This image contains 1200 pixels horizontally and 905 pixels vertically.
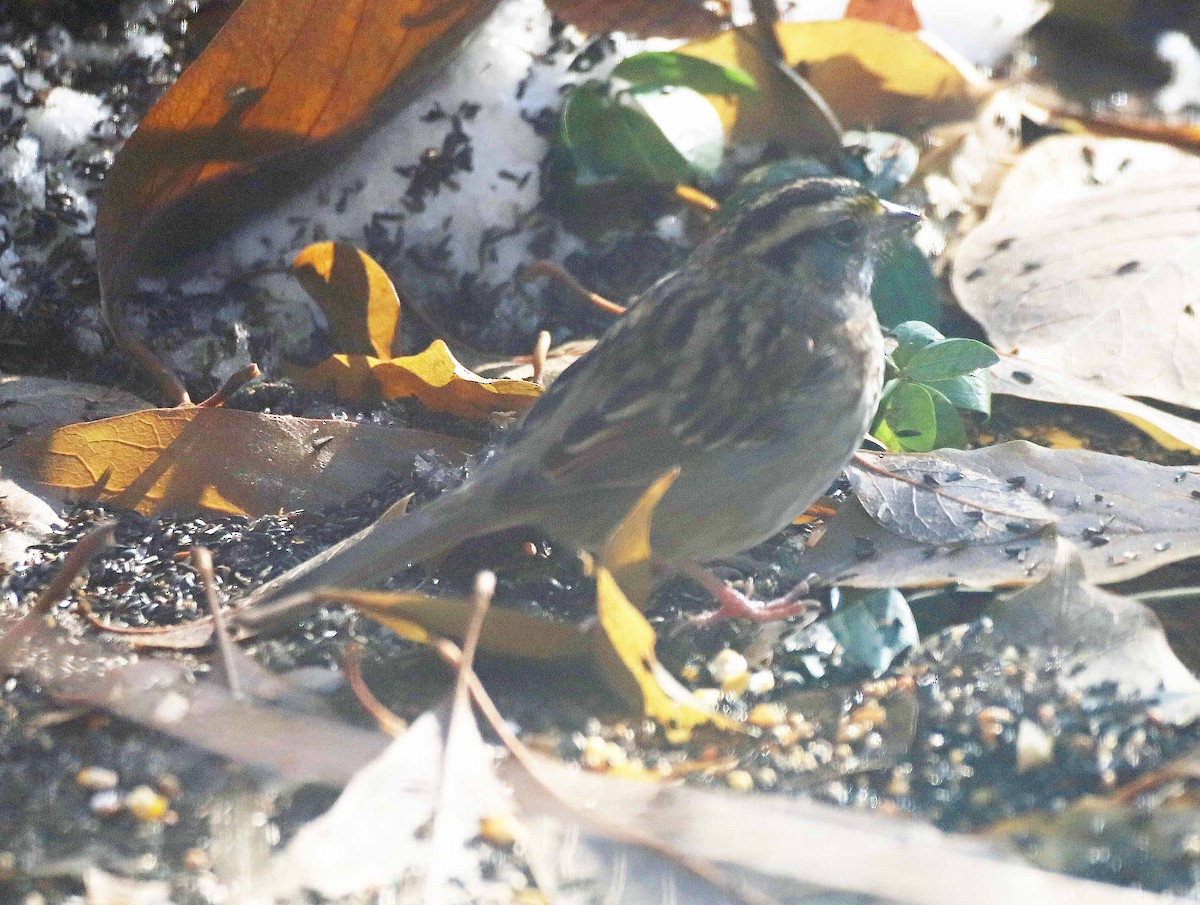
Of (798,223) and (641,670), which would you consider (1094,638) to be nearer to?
(641,670)

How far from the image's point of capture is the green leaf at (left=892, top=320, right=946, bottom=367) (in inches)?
138

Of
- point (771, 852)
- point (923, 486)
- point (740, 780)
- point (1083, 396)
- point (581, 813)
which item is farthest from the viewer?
point (1083, 396)

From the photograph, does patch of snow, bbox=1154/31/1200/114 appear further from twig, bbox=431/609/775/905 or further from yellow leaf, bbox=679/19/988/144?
twig, bbox=431/609/775/905

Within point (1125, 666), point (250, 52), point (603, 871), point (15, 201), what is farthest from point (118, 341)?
point (1125, 666)

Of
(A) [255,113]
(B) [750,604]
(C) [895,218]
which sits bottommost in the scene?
(B) [750,604]

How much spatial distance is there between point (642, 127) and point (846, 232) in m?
0.82

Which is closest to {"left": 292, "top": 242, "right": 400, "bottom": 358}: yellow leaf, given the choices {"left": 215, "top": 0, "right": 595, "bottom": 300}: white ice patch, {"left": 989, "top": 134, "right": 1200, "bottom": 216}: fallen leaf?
{"left": 215, "top": 0, "right": 595, "bottom": 300}: white ice patch

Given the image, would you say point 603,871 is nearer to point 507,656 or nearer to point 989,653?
point 507,656

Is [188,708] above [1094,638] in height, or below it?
above

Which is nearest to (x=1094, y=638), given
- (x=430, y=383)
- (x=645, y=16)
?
(x=430, y=383)

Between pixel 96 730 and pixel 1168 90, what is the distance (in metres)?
5.43

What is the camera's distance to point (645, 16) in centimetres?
445

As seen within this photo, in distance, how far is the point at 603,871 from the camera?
2082 mm

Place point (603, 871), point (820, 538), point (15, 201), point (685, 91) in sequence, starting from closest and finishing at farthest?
point (603, 871), point (820, 538), point (15, 201), point (685, 91)
